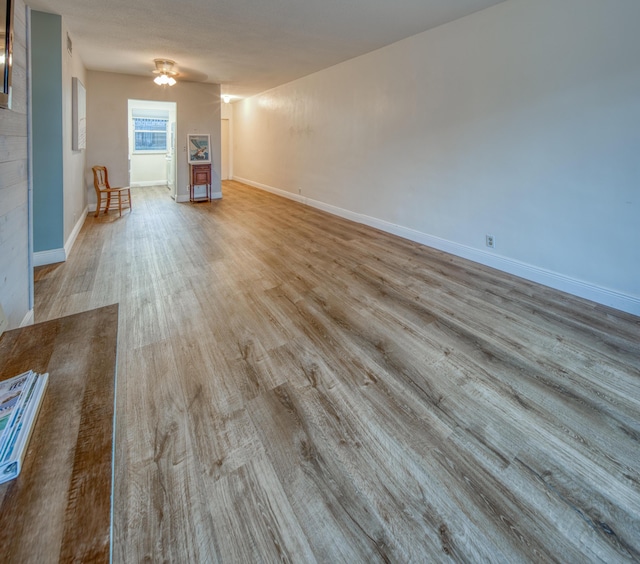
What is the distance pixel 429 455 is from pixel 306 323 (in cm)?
131

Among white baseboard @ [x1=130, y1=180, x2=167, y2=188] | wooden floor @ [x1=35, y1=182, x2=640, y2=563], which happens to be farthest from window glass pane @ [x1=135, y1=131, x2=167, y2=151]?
wooden floor @ [x1=35, y1=182, x2=640, y2=563]

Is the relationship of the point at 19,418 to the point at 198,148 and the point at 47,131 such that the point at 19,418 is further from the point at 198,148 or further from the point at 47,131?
the point at 198,148

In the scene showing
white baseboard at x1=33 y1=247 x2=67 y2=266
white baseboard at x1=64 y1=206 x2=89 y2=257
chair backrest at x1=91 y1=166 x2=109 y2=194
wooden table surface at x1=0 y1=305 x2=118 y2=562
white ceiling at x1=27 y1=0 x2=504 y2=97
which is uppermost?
white ceiling at x1=27 y1=0 x2=504 y2=97

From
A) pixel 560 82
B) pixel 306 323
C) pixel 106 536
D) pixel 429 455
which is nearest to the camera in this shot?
pixel 106 536

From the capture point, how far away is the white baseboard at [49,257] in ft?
11.6

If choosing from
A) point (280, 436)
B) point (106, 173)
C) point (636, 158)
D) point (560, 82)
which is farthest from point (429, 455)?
point (106, 173)

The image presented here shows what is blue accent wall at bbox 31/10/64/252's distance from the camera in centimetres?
343

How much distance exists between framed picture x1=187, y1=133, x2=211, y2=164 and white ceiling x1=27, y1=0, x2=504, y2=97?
55.9 inches

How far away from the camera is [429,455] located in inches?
59.5

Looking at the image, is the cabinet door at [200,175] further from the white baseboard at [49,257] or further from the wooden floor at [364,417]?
the wooden floor at [364,417]

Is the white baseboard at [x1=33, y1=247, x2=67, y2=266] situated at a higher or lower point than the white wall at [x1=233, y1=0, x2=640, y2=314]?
lower

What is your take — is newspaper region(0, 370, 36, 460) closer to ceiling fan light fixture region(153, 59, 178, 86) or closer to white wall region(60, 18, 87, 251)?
white wall region(60, 18, 87, 251)

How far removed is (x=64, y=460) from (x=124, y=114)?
24.4 feet

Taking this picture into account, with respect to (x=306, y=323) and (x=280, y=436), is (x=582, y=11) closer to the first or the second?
(x=306, y=323)
